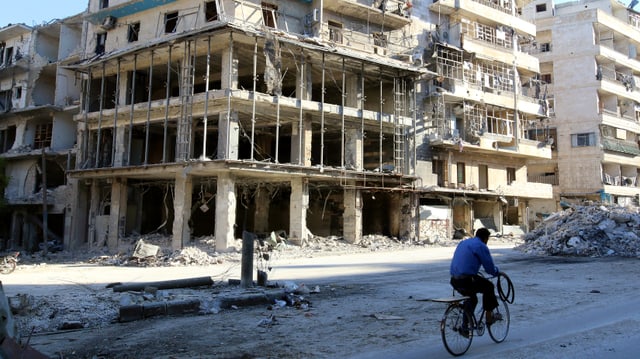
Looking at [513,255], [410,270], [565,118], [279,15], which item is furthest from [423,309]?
[565,118]

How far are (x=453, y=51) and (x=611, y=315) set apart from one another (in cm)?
2718

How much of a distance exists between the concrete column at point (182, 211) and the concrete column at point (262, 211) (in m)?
4.51

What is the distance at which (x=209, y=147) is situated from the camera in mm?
31547

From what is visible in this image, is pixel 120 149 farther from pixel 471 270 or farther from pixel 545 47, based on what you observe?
pixel 545 47

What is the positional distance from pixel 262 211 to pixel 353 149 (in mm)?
6442

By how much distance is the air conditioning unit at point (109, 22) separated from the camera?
28.9 metres

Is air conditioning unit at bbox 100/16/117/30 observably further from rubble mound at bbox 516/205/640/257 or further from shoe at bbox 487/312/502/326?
shoe at bbox 487/312/502/326

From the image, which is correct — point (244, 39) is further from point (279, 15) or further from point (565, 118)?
point (565, 118)

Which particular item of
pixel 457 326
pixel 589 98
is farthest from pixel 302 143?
pixel 589 98

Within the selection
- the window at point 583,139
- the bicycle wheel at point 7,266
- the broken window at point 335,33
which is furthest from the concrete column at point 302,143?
the window at point 583,139

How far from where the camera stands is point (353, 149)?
89.5 ft

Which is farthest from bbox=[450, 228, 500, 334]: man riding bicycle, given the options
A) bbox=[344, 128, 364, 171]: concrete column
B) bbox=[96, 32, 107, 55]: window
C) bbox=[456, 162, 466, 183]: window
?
bbox=[96, 32, 107, 55]: window

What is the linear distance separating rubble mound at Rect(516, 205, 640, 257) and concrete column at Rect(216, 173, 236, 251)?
13903 mm

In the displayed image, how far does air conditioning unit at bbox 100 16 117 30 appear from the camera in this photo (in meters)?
28.9
